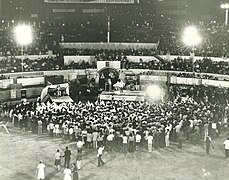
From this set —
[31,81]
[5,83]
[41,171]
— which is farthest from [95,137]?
[31,81]

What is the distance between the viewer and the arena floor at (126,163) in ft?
70.0

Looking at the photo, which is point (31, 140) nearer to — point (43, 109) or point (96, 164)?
point (43, 109)

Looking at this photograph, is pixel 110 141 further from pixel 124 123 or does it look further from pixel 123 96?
pixel 123 96

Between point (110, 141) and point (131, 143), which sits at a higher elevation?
point (110, 141)

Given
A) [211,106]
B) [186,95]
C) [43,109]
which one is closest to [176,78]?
[186,95]

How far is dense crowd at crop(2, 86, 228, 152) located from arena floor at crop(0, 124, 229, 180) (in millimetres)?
900

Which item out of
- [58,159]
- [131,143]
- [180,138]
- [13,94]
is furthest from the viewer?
[13,94]

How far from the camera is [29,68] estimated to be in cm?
4972

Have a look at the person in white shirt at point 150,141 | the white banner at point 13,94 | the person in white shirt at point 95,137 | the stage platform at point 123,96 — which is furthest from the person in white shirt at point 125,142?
the white banner at point 13,94

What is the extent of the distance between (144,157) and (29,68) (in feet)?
96.1

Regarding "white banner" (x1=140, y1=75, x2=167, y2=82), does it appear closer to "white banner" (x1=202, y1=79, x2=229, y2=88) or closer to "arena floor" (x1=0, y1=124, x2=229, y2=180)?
"white banner" (x1=202, y1=79, x2=229, y2=88)

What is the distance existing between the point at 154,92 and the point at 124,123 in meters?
19.4

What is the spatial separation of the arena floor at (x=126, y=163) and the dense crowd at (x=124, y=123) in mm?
900

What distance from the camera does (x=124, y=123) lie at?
2678 centimetres
